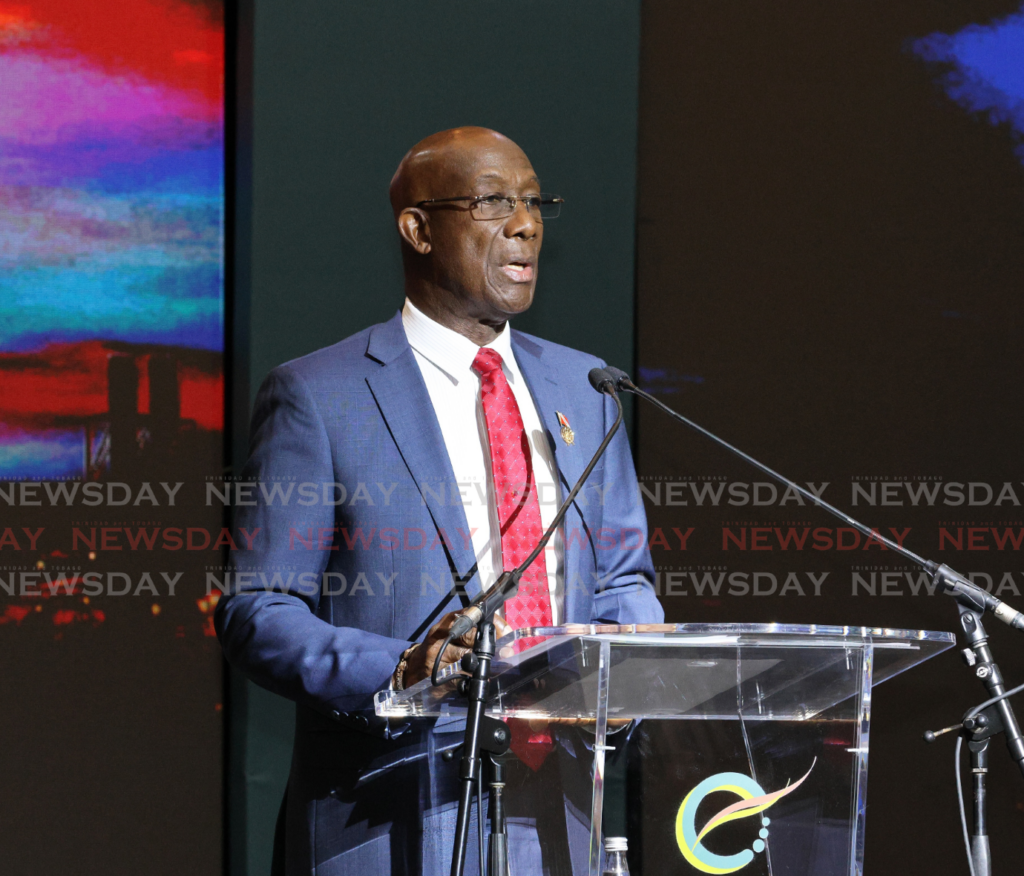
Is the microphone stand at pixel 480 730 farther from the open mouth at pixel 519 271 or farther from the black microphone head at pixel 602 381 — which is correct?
the open mouth at pixel 519 271

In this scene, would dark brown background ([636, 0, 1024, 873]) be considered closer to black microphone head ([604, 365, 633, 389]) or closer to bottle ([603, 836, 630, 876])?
black microphone head ([604, 365, 633, 389])

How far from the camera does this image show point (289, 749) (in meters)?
3.05

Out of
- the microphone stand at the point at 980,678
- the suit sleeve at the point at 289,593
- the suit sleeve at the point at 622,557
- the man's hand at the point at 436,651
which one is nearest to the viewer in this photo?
the man's hand at the point at 436,651

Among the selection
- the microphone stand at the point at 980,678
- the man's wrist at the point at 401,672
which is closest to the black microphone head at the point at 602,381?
the microphone stand at the point at 980,678

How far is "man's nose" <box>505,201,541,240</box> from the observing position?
2.18 meters

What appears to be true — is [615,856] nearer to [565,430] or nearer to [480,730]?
[480,730]

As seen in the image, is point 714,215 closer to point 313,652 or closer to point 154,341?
point 154,341

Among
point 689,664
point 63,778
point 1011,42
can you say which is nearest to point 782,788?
point 689,664

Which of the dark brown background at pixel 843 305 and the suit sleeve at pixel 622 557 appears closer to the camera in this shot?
the suit sleeve at pixel 622 557

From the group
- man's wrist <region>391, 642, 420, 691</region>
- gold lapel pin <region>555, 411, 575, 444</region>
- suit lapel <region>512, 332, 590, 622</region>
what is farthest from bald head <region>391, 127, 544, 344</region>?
man's wrist <region>391, 642, 420, 691</region>

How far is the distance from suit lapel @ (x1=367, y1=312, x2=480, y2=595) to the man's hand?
15.1 inches

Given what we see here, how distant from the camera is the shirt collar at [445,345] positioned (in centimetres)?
216

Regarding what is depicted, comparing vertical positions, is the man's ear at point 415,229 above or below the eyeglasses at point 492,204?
below

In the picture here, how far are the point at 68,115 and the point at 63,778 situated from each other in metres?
1.68
